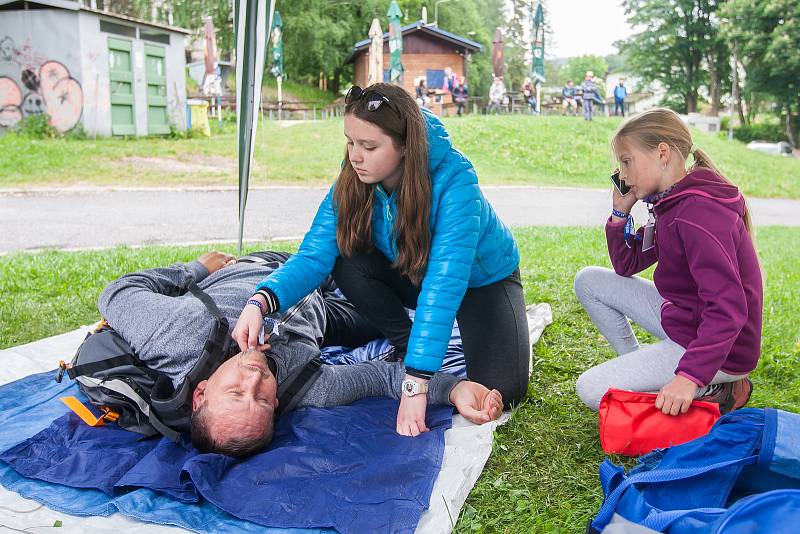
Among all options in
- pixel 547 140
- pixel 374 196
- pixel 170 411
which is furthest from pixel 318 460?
pixel 547 140

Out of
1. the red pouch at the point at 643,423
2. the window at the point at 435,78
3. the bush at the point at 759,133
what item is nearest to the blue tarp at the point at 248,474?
the red pouch at the point at 643,423

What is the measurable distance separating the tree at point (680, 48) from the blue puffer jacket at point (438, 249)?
117ft

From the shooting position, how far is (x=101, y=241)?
8195 millimetres

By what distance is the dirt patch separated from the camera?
579 inches

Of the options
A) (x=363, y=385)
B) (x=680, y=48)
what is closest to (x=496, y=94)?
(x=680, y=48)

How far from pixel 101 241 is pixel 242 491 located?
6.55m

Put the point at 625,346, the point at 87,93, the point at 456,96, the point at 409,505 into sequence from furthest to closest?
the point at 456,96, the point at 87,93, the point at 625,346, the point at 409,505

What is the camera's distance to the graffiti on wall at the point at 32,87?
15.5 m

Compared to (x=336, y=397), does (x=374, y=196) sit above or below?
above

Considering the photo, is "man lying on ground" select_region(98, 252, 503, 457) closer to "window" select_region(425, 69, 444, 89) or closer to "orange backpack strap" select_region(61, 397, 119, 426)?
"orange backpack strap" select_region(61, 397, 119, 426)

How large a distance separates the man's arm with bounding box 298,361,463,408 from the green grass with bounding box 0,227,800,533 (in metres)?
0.31

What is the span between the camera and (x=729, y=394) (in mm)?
2783

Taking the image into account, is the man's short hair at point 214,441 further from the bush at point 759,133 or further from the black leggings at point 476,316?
the bush at point 759,133

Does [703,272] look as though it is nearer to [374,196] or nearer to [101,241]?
[374,196]
